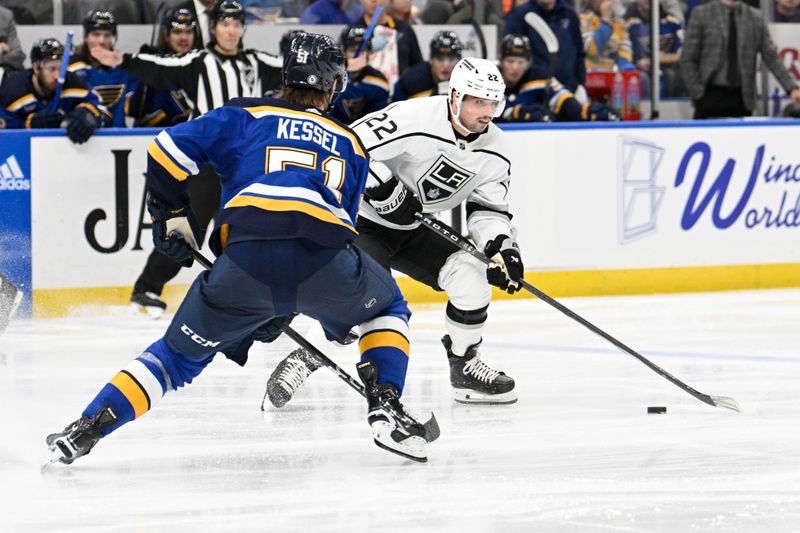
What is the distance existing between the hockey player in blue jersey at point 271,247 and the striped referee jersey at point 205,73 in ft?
10.9

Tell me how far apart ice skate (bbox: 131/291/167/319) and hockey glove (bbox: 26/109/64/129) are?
903 millimetres

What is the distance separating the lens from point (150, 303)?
256 inches

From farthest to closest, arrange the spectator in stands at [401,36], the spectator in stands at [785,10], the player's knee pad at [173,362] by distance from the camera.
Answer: the spectator in stands at [785,10], the spectator in stands at [401,36], the player's knee pad at [173,362]

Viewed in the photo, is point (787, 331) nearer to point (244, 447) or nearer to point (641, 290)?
point (641, 290)

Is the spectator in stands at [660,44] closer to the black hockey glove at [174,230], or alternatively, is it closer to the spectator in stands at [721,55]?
the spectator in stands at [721,55]

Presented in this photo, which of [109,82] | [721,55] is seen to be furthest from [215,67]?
[721,55]

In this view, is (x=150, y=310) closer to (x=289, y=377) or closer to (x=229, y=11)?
(x=229, y=11)

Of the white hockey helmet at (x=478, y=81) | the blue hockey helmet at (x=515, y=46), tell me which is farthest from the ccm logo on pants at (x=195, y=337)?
the blue hockey helmet at (x=515, y=46)

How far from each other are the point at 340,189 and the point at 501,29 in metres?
4.59

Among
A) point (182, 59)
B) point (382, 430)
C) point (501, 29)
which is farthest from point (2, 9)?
point (382, 430)

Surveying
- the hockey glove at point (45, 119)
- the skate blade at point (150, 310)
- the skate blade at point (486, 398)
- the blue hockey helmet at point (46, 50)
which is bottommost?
the skate blade at point (150, 310)

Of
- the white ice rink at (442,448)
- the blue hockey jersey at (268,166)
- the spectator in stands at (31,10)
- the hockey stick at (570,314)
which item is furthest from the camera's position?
the spectator in stands at (31,10)

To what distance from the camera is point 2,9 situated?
6.96 m

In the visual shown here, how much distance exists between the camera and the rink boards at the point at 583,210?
6.52 metres
